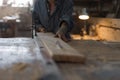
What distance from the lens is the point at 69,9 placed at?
2260mm

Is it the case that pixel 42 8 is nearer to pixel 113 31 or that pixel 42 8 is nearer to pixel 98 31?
pixel 113 31

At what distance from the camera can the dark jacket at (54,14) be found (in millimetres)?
2256

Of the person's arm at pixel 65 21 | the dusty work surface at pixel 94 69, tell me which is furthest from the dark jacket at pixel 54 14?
the dusty work surface at pixel 94 69

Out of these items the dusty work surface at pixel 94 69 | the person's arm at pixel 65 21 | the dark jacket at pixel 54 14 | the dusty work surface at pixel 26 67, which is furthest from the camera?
the dark jacket at pixel 54 14

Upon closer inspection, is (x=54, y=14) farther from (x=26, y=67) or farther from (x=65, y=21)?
(x=26, y=67)

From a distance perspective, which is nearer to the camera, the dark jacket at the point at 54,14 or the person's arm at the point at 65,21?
the person's arm at the point at 65,21

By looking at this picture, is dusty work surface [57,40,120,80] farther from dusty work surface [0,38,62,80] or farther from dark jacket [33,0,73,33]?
Answer: dark jacket [33,0,73,33]

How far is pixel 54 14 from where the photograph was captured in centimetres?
235

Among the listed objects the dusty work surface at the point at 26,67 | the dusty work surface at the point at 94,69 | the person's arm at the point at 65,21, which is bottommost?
the dusty work surface at the point at 94,69

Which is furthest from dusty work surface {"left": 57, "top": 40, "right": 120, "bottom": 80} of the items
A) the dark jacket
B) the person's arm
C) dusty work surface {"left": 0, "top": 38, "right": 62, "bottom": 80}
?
the dark jacket

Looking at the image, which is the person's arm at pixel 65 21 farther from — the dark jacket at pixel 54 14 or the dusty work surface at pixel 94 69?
the dusty work surface at pixel 94 69

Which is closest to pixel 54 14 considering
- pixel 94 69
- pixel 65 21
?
pixel 65 21

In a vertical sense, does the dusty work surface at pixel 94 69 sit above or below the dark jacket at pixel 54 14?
below

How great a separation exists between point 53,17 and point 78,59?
123 cm
